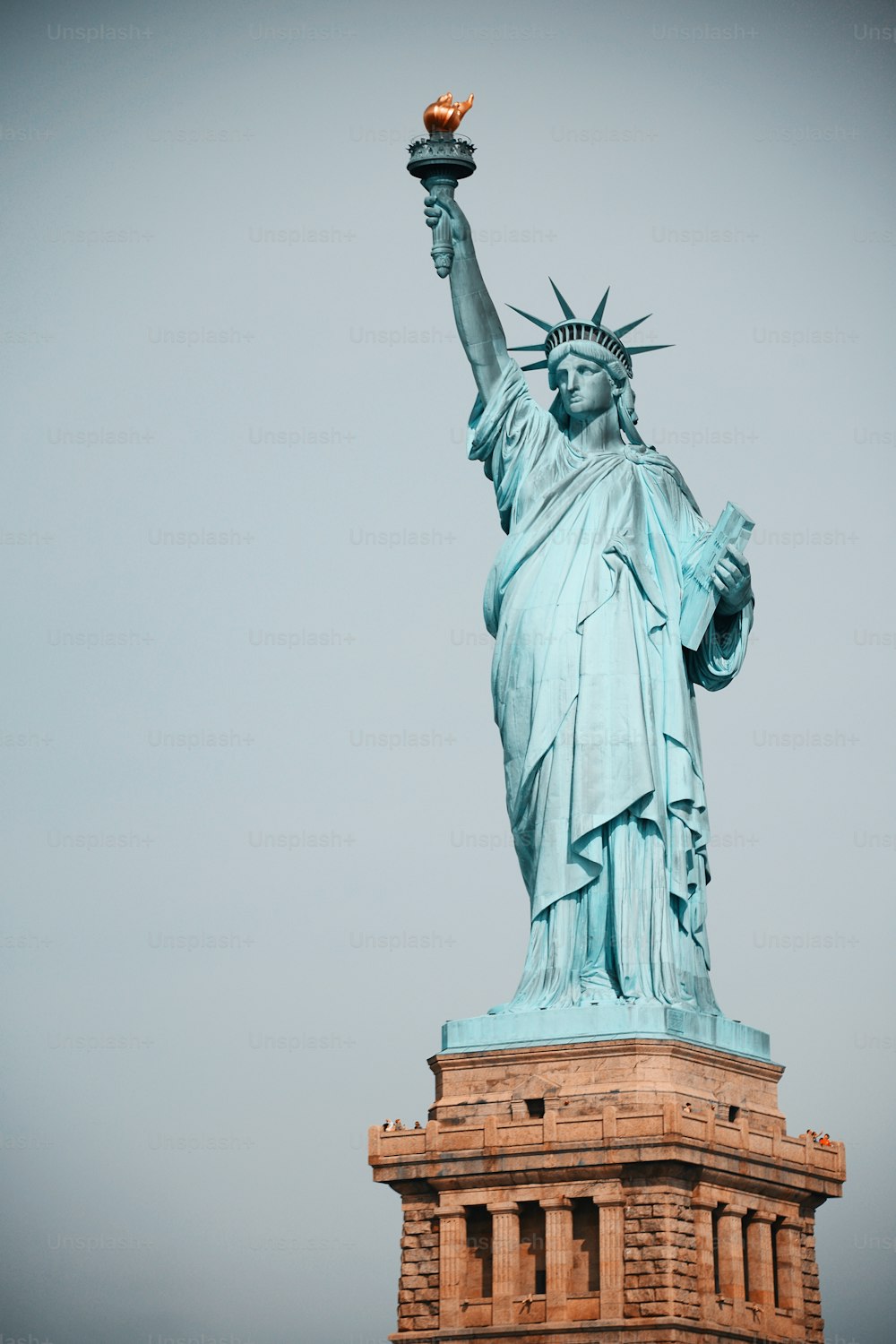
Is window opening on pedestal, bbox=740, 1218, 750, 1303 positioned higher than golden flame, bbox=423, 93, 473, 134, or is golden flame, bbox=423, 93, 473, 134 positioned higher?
golden flame, bbox=423, 93, 473, 134

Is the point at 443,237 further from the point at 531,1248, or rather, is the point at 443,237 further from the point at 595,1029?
the point at 531,1248

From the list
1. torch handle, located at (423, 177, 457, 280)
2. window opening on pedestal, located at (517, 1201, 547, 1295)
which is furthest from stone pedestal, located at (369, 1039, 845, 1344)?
torch handle, located at (423, 177, 457, 280)

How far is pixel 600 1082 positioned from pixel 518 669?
4792mm

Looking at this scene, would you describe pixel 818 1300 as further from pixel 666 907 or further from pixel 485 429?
pixel 485 429

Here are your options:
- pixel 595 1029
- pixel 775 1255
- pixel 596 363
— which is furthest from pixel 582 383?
pixel 775 1255

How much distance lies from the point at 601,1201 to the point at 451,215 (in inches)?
436

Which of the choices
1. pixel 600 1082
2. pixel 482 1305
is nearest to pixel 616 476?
pixel 600 1082

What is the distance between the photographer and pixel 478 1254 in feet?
114

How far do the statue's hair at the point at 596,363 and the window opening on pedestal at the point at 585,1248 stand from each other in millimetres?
9025

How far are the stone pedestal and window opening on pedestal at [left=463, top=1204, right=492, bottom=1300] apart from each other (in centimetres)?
2

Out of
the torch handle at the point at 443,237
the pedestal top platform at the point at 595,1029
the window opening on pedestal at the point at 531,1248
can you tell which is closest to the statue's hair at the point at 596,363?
the torch handle at the point at 443,237

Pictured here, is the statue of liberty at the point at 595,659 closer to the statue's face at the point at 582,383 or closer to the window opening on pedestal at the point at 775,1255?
the statue's face at the point at 582,383

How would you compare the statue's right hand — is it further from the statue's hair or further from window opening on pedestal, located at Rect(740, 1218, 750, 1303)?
window opening on pedestal, located at Rect(740, 1218, 750, 1303)

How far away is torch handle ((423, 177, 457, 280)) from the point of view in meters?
37.2
